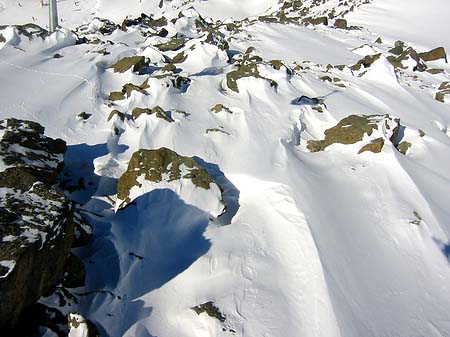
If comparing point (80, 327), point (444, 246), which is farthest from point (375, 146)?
point (80, 327)

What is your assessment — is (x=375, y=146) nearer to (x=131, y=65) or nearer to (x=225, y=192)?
(x=225, y=192)

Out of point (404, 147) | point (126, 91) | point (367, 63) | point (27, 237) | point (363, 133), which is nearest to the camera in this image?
point (27, 237)

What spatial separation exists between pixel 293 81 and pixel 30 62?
9.10 meters

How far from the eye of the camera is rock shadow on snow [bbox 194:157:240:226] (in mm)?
7724

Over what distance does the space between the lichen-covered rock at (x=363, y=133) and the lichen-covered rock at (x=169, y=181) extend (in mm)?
3435

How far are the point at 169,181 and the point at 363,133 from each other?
17.0 feet

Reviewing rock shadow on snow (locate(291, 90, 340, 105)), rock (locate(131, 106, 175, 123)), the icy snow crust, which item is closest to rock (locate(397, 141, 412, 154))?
the icy snow crust

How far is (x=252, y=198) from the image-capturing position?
26.3 ft

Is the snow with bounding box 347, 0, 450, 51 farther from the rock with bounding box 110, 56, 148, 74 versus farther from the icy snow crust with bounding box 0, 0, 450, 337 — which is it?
the rock with bounding box 110, 56, 148, 74

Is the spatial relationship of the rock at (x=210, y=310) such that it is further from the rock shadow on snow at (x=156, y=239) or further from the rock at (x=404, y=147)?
the rock at (x=404, y=147)

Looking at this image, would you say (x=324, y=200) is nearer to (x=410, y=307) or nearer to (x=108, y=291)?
(x=410, y=307)

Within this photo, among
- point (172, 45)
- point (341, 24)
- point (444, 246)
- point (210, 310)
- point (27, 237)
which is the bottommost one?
point (172, 45)

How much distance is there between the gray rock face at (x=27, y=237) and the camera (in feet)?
14.2

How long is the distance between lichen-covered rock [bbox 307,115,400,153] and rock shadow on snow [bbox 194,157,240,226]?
8.75 ft
